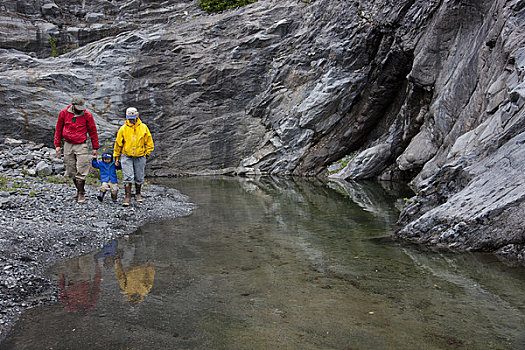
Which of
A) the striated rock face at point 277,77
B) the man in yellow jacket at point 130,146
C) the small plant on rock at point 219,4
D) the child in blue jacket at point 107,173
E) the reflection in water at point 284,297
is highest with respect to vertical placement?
the small plant on rock at point 219,4

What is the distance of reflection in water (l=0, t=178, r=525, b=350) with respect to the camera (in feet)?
11.0

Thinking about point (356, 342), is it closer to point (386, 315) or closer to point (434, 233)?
point (386, 315)

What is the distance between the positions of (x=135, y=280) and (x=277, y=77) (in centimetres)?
2738

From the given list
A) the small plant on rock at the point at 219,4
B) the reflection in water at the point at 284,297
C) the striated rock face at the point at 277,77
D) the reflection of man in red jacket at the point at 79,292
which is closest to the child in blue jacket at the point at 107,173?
the reflection in water at the point at 284,297

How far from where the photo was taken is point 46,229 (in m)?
6.64

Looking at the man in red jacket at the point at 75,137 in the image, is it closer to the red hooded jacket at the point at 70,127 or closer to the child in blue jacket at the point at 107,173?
the red hooded jacket at the point at 70,127

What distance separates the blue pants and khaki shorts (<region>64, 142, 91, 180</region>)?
86cm

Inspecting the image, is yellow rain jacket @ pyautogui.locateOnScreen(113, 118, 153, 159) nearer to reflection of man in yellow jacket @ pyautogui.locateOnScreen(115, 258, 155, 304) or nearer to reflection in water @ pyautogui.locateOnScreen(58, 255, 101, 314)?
reflection in water @ pyautogui.locateOnScreen(58, 255, 101, 314)

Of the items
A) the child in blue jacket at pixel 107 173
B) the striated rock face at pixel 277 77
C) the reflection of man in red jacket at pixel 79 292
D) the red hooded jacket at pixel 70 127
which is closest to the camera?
the reflection of man in red jacket at pixel 79 292

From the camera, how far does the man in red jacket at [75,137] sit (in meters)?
8.86

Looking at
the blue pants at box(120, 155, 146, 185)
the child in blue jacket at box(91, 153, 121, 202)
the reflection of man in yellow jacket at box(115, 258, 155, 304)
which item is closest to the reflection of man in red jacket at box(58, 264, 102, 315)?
the reflection of man in yellow jacket at box(115, 258, 155, 304)

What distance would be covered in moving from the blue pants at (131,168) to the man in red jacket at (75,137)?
2.78 feet

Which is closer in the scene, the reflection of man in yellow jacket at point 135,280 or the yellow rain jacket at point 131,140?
the reflection of man in yellow jacket at point 135,280

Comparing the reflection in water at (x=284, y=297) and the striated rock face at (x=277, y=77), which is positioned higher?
the striated rock face at (x=277, y=77)
